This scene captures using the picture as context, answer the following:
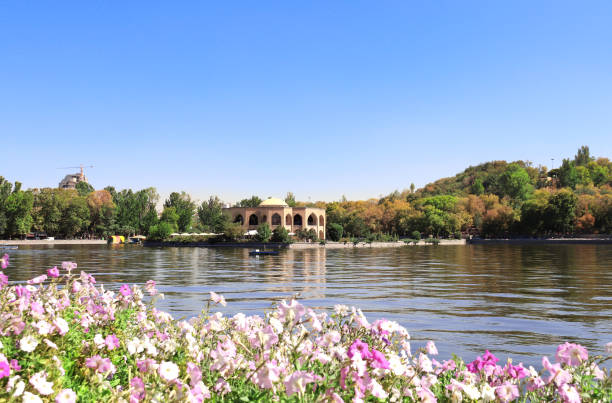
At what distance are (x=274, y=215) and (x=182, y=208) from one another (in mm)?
32982

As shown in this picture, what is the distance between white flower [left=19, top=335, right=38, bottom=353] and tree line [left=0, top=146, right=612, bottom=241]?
68226 millimetres

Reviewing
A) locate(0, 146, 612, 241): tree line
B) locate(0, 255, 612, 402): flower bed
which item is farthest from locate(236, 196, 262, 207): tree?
locate(0, 255, 612, 402): flower bed

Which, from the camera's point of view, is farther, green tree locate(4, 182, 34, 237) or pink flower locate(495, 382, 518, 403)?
green tree locate(4, 182, 34, 237)

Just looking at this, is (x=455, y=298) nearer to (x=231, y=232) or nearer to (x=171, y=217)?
(x=231, y=232)

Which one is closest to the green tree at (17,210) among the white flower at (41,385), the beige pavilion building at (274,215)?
the beige pavilion building at (274,215)

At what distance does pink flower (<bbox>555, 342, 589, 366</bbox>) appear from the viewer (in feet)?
12.0

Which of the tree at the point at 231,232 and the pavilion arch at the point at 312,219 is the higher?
the pavilion arch at the point at 312,219

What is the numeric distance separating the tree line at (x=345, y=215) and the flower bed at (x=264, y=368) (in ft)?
220

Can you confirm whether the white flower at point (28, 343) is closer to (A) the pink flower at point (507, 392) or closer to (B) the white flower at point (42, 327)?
(B) the white flower at point (42, 327)

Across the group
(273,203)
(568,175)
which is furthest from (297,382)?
(568,175)

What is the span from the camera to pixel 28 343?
12.6ft

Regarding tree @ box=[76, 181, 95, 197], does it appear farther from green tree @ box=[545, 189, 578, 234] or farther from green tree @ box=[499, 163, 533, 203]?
green tree @ box=[545, 189, 578, 234]

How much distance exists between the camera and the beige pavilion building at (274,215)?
86500mm

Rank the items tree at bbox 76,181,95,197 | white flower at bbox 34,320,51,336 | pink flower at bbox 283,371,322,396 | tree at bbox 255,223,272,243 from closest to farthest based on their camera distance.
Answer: pink flower at bbox 283,371,322,396 < white flower at bbox 34,320,51,336 < tree at bbox 255,223,272,243 < tree at bbox 76,181,95,197
